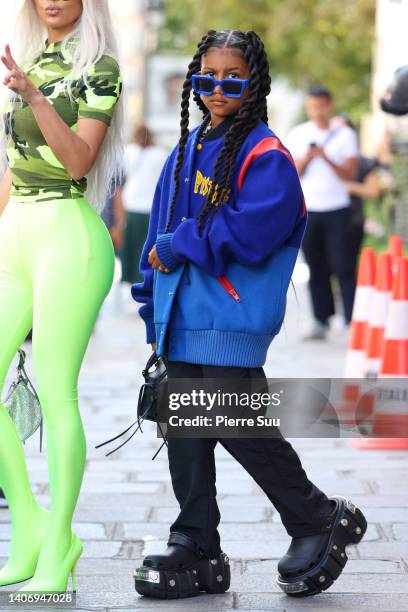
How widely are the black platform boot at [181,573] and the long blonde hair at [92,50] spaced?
1.12m

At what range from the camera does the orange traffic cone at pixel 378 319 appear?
807cm

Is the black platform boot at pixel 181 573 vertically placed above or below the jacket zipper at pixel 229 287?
below

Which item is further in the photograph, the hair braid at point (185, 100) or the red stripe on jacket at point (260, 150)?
the hair braid at point (185, 100)

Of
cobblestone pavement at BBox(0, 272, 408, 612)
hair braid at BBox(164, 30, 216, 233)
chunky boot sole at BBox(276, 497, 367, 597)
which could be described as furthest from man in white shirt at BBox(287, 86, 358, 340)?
chunky boot sole at BBox(276, 497, 367, 597)

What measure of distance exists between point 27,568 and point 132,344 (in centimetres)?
775

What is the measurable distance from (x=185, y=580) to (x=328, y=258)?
7793mm

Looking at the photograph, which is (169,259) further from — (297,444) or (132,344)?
(132,344)

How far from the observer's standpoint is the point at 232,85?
405 centimetres

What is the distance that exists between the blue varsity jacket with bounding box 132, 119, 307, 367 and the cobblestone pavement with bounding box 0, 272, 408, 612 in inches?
30.3

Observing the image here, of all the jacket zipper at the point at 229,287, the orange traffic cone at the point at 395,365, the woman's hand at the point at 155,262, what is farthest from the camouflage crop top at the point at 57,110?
the orange traffic cone at the point at 395,365

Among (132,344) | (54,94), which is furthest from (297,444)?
(132,344)

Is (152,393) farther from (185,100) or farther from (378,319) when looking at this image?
(378,319)

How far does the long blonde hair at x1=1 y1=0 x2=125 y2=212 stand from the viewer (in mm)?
4125

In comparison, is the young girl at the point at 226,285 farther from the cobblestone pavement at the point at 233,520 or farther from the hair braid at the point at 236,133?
the cobblestone pavement at the point at 233,520
